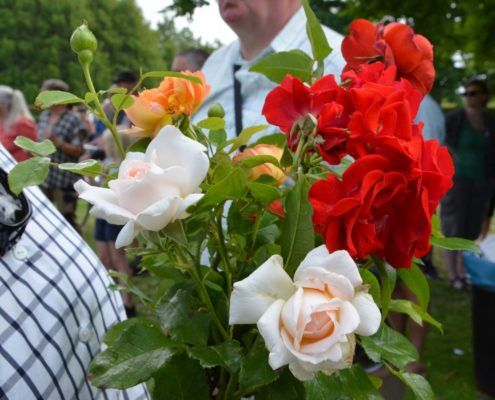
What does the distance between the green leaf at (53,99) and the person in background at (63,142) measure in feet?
17.6

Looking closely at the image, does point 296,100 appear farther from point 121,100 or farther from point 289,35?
point 289,35

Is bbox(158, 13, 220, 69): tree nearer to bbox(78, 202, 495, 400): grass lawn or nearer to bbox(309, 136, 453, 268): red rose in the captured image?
bbox(78, 202, 495, 400): grass lawn

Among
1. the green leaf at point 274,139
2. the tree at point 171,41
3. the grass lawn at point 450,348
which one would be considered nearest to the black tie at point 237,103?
the green leaf at point 274,139

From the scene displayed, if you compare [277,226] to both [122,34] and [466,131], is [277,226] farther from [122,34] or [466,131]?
[122,34]

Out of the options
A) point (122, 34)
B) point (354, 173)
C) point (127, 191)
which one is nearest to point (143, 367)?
point (127, 191)

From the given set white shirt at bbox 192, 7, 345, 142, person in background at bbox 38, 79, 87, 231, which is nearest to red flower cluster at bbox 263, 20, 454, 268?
white shirt at bbox 192, 7, 345, 142

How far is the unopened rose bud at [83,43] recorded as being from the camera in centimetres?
71

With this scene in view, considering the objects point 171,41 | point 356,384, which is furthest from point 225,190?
point 171,41

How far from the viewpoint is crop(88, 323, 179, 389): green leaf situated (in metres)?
0.64

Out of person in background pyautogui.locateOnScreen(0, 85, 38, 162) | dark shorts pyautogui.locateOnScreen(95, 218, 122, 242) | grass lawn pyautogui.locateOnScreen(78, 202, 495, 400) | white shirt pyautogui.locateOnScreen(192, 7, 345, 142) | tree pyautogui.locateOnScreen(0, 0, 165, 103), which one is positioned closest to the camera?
white shirt pyautogui.locateOnScreen(192, 7, 345, 142)

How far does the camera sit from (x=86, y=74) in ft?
2.30

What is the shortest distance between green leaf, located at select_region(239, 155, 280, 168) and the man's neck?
1.29m

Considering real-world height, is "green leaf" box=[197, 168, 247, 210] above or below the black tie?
below

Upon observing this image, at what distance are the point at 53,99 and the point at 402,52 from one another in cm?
42
